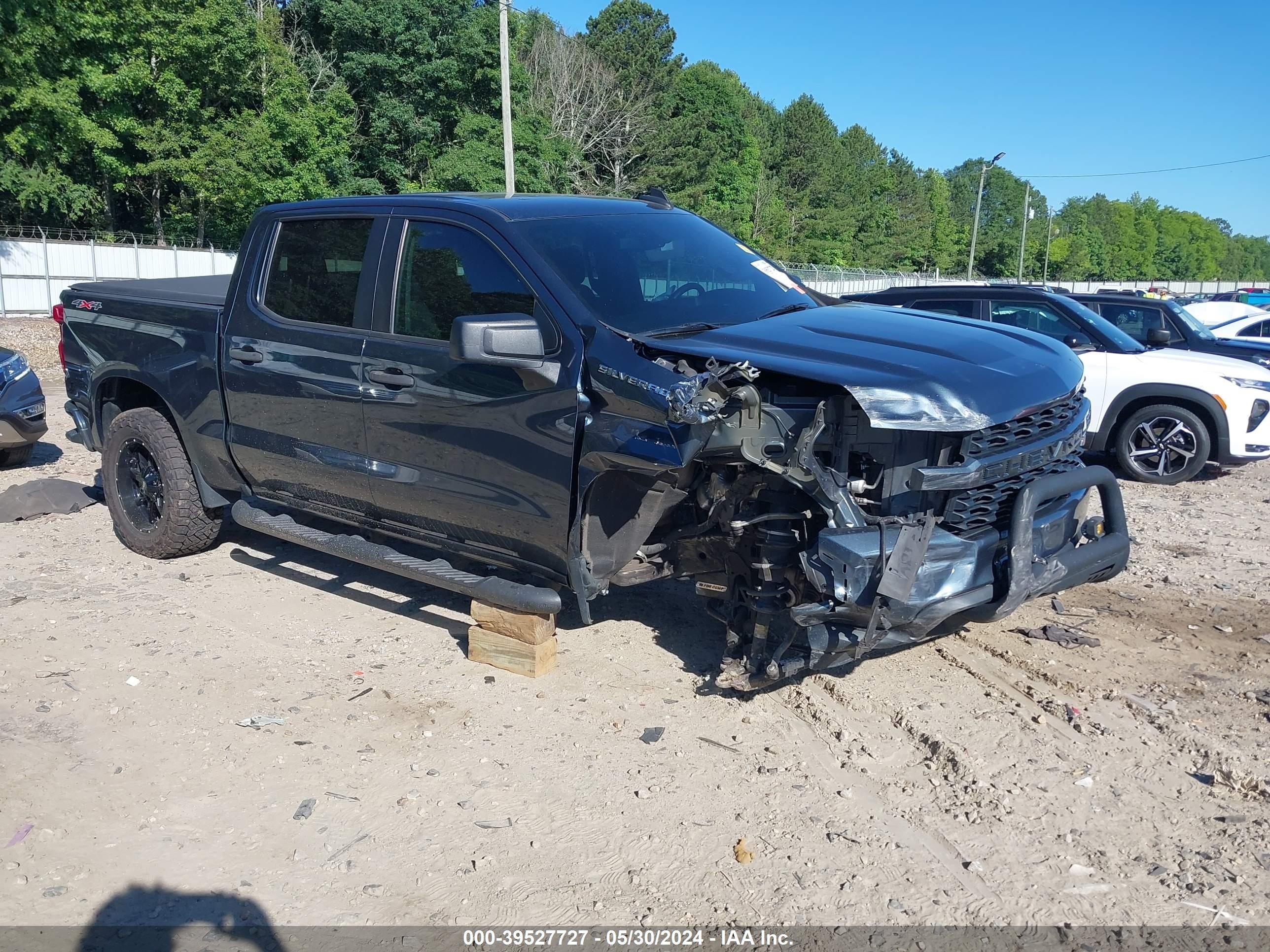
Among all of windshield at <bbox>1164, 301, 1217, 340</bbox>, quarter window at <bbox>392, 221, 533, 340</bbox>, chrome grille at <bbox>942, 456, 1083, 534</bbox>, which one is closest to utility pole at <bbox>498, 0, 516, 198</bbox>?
windshield at <bbox>1164, 301, 1217, 340</bbox>

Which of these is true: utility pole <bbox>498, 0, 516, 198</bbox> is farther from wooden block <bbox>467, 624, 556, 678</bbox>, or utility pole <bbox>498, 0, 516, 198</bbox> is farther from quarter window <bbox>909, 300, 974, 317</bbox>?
wooden block <bbox>467, 624, 556, 678</bbox>

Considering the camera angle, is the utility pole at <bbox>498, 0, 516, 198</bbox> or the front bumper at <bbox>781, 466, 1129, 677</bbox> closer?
the front bumper at <bbox>781, 466, 1129, 677</bbox>

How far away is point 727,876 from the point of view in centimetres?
331

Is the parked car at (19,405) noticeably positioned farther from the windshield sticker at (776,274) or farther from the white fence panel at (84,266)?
the white fence panel at (84,266)

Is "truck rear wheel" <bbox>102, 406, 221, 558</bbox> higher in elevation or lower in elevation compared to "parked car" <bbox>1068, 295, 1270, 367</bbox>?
lower

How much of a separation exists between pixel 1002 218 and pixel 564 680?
119 meters

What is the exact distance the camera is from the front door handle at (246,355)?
5.44 metres

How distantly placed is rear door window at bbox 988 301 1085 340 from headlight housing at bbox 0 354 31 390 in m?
8.72

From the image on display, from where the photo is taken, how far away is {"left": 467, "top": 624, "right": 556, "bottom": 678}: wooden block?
188 inches

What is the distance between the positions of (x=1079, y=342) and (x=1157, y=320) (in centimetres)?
271

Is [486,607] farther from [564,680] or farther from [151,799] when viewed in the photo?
[151,799]

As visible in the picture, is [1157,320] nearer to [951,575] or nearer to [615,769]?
[951,575]

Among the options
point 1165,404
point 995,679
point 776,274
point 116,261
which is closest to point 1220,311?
point 1165,404

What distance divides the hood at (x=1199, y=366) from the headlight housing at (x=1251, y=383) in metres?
0.02
